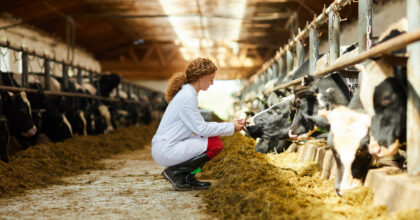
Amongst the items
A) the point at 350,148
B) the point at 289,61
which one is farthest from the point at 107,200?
the point at 289,61

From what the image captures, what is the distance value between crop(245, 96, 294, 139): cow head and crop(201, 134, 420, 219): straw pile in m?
0.31

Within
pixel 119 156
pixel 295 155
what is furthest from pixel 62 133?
pixel 295 155

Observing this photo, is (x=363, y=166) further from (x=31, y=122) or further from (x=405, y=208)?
(x=31, y=122)

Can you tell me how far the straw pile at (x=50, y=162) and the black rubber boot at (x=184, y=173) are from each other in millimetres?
1379

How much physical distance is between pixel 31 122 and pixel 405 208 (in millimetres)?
5197

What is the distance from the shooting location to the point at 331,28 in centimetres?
445

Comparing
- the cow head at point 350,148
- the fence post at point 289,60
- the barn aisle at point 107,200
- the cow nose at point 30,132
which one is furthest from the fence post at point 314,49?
the cow nose at point 30,132

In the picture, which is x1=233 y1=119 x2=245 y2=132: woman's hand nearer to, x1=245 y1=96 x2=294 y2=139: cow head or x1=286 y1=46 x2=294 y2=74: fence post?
x1=245 y1=96 x2=294 y2=139: cow head

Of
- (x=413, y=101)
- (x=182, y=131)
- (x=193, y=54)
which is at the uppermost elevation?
(x=193, y=54)

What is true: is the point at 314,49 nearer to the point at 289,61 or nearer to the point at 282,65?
the point at 289,61

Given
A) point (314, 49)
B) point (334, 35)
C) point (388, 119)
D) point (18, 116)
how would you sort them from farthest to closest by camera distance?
point (18, 116)
point (314, 49)
point (334, 35)
point (388, 119)

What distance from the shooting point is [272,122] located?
4.22 metres

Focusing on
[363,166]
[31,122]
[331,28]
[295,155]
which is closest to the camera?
[363,166]

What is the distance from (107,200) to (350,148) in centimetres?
194
